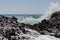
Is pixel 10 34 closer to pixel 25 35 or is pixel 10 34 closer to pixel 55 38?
pixel 25 35

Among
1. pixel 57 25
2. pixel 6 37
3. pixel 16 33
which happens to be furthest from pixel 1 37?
pixel 57 25

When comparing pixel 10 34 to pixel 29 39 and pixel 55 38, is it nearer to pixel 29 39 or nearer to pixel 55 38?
pixel 29 39

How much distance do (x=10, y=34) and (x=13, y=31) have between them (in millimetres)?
312

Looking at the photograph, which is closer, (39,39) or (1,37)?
(1,37)

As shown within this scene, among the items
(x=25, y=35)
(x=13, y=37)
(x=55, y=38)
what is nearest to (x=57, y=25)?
(x=55, y=38)

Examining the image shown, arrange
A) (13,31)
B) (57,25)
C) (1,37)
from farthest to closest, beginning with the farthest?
(57,25)
(13,31)
(1,37)

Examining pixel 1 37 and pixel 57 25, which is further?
pixel 57 25

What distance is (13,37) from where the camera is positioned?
10.8 meters

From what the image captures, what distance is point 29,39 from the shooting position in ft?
36.2

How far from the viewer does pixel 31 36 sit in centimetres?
1170

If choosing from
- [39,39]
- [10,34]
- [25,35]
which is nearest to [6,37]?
[10,34]

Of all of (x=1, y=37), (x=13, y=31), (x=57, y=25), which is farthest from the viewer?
(x=57, y=25)

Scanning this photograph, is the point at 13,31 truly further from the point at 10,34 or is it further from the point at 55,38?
the point at 55,38

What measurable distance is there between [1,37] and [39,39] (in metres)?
2.52
